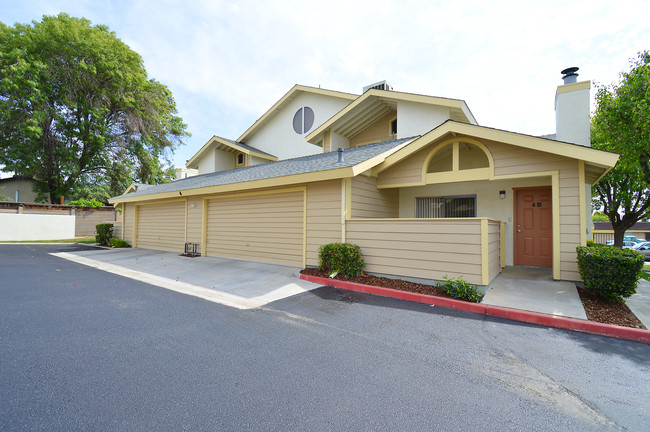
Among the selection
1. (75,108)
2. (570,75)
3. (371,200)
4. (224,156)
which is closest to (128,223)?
(224,156)

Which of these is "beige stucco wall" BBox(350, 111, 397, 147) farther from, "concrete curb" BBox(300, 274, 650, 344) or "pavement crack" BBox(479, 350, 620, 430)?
"pavement crack" BBox(479, 350, 620, 430)

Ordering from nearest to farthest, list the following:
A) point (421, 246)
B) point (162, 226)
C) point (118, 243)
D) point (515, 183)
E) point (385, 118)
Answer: point (421, 246) → point (515, 183) → point (385, 118) → point (162, 226) → point (118, 243)

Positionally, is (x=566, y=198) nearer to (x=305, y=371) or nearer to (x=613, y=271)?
(x=613, y=271)

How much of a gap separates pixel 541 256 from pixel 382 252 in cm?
461

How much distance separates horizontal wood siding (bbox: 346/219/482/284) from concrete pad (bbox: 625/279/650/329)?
216 centimetres

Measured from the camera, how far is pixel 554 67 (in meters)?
9.20

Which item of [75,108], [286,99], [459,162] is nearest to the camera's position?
[459,162]

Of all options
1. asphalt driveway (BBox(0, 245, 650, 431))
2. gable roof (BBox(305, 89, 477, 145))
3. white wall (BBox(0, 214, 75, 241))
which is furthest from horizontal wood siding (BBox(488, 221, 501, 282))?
white wall (BBox(0, 214, 75, 241))

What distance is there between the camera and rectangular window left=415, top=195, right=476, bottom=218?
8.29 metres

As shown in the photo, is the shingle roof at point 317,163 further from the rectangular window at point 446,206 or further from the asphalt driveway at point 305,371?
the asphalt driveway at point 305,371

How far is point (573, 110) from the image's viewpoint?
7.98 meters

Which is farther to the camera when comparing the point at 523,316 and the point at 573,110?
the point at 573,110

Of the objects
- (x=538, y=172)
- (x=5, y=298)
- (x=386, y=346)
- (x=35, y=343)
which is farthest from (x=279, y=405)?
(x=538, y=172)

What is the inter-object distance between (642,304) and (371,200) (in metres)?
5.63
